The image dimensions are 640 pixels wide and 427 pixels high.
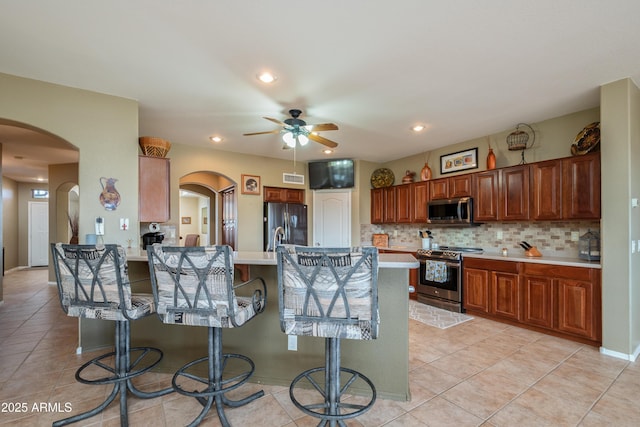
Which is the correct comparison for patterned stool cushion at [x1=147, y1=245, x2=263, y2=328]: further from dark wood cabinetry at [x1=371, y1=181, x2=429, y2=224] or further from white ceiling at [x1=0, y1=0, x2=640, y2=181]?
dark wood cabinetry at [x1=371, y1=181, x2=429, y2=224]

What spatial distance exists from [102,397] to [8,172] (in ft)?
25.8

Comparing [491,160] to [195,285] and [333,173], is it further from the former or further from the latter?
[195,285]

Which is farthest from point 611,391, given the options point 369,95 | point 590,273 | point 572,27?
point 369,95

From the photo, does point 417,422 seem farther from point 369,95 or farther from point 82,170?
point 82,170

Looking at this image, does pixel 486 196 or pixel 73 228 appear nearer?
pixel 486 196

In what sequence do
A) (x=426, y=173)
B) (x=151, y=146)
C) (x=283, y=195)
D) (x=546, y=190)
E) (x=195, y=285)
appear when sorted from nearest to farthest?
1. (x=195, y=285)
2. (x=151, y=146)
3. (x=546, y=190)
4. (x=426, y=173)
5. (x=283, y=195)

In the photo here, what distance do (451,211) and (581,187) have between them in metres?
1.60

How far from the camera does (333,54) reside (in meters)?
2.30

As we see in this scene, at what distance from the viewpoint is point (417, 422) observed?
1.85 meters

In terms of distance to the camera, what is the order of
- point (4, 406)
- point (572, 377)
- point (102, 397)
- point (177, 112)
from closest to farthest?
point (4, 406)
point (102, 397)
point (572, 377)
point (177, 112)

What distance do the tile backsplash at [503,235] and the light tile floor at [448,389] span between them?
127 centimetres

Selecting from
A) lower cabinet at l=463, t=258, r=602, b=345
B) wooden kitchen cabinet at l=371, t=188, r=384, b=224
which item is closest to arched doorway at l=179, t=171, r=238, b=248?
wooden kitchen cabinet at l=371, t=188, r=384, b=224

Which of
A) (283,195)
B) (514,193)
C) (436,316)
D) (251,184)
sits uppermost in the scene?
(251,184)

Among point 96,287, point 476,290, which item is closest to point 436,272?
point 476,290
